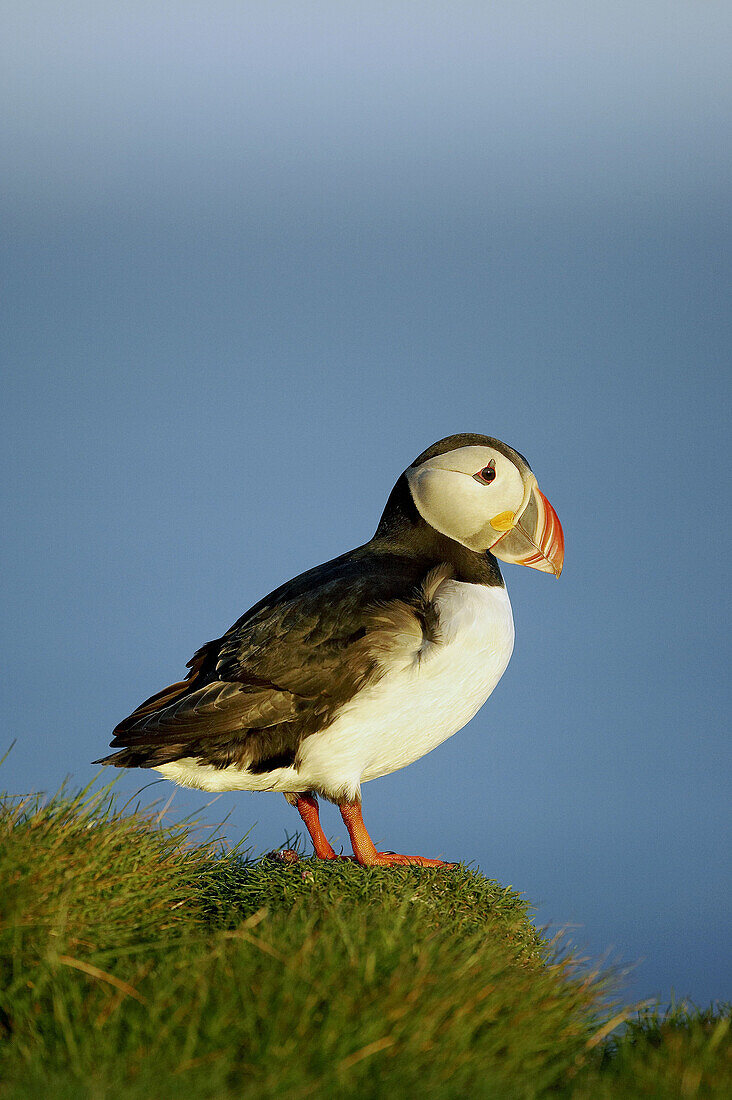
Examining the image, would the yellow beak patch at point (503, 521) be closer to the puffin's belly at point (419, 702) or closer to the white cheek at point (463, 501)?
the white cheek at point (463, 501)

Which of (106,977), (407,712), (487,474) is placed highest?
(487,474)

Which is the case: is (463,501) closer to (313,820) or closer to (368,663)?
(368,663)

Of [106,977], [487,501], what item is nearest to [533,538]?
[487,501]

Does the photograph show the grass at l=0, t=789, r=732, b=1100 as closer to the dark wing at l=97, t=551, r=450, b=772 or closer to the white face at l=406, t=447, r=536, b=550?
the dark wing at l=97, t=551, r=450, b=772

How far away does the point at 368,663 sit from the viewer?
4.54 metres

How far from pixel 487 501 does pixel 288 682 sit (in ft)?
3.83

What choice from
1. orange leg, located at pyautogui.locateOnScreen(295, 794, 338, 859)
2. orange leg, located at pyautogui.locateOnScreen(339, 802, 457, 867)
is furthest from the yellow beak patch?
orange leg, located at pyautogui.locateOnScreen(295, 794, 338, 859)

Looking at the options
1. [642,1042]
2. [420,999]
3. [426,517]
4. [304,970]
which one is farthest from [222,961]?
[426,517]

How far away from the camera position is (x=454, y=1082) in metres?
2.90

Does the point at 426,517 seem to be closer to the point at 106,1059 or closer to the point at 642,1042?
the point at 642,1042

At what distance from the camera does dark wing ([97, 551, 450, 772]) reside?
4531 millimetres

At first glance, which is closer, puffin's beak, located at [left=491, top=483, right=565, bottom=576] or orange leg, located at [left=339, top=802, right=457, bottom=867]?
orange leg, located at [left=339, top=802, right=457, bottom=867]

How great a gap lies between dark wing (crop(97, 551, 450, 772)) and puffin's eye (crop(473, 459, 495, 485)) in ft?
1.85

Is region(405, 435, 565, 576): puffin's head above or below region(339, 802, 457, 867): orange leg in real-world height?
above
